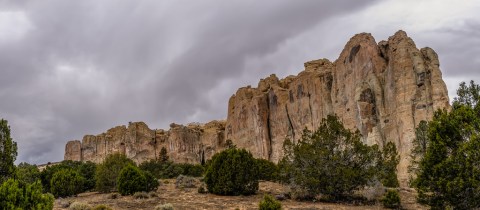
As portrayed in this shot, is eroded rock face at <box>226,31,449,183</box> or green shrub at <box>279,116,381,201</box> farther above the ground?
eroded rock face at <box>226,31,449,183</box>

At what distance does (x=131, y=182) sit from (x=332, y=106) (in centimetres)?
6134

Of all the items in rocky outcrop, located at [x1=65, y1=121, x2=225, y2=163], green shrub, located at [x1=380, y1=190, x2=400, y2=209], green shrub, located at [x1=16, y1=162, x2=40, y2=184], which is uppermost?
rocky outcrop, located at [x1=65, y1=121, x2=225, y2=163]

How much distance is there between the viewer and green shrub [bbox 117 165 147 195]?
86.1 feet

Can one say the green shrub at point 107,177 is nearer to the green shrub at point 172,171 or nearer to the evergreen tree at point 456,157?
the green shrub at point 172,171

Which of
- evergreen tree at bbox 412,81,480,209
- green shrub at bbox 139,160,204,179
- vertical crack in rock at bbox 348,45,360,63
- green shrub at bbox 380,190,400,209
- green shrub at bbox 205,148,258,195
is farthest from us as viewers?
vertical crack in rock at bbox 348,45,360,63

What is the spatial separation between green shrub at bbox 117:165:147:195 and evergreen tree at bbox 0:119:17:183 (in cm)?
1169

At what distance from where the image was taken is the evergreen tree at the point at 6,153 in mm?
14594

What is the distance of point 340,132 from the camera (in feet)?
78.8

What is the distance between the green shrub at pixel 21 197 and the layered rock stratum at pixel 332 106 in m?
36.2

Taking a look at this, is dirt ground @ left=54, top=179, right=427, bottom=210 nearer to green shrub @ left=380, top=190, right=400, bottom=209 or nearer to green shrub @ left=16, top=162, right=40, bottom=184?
green shrub @ left=380, top=190, right=400, bottom=209

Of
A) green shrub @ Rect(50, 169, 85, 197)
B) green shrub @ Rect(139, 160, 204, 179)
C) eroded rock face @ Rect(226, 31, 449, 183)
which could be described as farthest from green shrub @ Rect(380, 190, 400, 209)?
eroded rock face @ Rect(226, 31, 449, 183)

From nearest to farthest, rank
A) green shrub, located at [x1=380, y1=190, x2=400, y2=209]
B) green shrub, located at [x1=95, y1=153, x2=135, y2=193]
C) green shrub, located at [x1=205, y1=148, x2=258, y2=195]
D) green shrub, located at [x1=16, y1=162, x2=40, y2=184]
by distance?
green shrub, located at [x1=16, y1=162, x2=40, y2=184]
green shrub, located at [x1=380, y1=190, x2=400, y2=209]
green shrub, located at [x1=205, y1=148, x2=258, y2=195]
green shrub, located at [x1=95, y1=153, x2=135, y2=193]

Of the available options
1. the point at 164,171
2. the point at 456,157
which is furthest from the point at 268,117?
the point at 456,157

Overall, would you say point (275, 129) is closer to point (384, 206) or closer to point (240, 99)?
point (240, 99)
